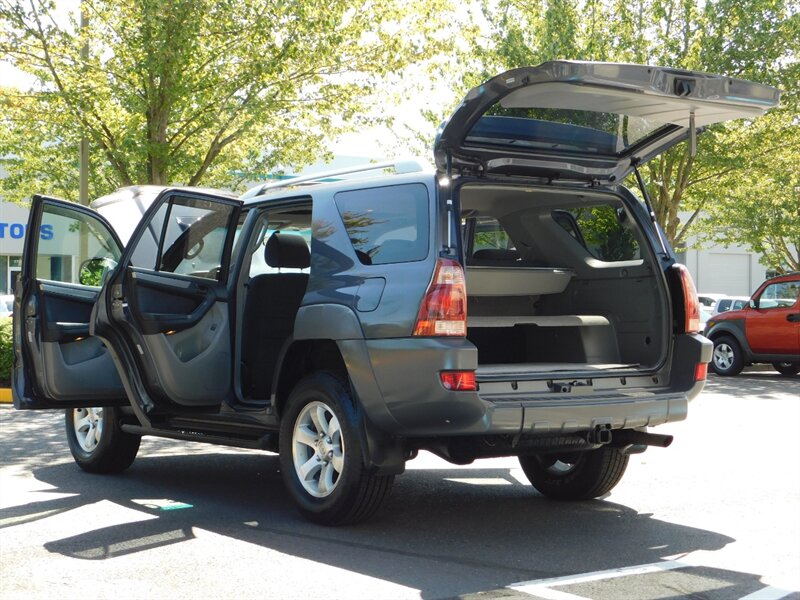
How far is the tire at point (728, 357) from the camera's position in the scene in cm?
1939

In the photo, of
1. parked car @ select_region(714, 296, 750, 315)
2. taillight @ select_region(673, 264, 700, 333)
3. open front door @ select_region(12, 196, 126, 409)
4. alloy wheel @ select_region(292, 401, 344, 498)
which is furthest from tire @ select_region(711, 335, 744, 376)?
alloy wheel @ select_region(292, 401, 344, 498)

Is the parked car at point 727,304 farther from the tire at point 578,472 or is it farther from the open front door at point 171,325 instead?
the open front door at point 171,325

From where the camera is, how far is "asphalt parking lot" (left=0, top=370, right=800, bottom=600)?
16.5ft

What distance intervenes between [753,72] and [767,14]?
1.29 m

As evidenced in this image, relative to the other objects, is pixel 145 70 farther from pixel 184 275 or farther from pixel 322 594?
pixel 322 594

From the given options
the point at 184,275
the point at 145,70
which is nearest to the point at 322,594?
the point at 184,275

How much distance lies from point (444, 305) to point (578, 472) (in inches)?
81.7

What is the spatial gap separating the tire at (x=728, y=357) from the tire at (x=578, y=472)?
1283 cm

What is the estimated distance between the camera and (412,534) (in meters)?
6.13

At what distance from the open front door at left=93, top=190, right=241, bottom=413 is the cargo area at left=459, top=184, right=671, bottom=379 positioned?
1.56 meters

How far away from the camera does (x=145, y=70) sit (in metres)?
17.8

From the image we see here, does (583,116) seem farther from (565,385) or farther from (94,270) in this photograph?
(94,270)


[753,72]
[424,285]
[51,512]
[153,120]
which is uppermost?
[753,72]

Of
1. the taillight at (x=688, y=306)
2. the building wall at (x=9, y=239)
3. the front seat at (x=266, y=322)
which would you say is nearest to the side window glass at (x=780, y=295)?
the taillight at (x=688, y=306)
